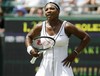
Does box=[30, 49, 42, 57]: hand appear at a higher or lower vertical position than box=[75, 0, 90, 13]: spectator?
higher

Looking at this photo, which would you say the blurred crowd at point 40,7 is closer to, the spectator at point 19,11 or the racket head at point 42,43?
the spectator at point 19,11

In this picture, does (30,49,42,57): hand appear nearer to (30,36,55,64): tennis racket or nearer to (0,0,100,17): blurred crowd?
(30,36,55,64): tennis racket

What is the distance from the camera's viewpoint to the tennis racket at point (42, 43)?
19.6 feet

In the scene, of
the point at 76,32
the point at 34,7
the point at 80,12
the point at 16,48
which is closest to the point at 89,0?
the point at 80,12

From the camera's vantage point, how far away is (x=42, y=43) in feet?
20.0

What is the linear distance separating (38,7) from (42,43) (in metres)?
4.04

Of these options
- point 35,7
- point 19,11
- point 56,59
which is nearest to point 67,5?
point 35,7

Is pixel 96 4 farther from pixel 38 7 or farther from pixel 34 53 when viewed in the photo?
pixel 34 53

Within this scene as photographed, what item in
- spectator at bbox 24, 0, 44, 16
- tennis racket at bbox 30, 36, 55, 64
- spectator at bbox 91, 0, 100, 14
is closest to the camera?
tennis racket at bbox 30, 36, 55, 64

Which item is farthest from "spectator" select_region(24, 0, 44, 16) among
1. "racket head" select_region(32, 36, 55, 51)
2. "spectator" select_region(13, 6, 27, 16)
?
"racket head" select_region(32, 36, 55, 51)

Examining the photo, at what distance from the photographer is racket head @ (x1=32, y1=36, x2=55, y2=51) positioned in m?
5.96

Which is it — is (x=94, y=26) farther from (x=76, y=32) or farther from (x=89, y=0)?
(x=76, y=32)

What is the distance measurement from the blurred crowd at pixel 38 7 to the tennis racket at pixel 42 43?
360cm

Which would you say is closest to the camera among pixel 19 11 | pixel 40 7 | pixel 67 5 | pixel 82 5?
pixel 82 5
